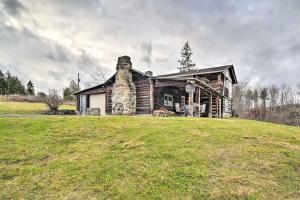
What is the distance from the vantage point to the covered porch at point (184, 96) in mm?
16266

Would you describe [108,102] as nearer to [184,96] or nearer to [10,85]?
[184,96]

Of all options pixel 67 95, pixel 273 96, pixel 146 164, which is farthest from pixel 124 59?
pixel 273 96

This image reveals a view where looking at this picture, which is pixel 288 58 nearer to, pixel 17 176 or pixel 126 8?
pixel 126 8

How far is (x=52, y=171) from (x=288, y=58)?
56.0 m

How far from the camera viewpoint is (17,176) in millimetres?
5395

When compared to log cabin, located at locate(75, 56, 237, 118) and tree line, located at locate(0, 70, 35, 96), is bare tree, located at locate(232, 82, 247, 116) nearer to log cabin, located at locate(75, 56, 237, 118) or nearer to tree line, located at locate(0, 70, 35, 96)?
log cabin, located at locate(75, 56, 237, 118)

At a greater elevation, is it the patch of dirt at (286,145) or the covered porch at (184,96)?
the covered porch at (184,96)

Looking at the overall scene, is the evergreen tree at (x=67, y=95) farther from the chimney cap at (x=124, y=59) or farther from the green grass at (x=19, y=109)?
the chimney cap at (x=124, y=59)

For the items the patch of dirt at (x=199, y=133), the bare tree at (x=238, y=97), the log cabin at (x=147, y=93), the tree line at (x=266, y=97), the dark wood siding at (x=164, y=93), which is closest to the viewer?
the patch of dirt at (x=199, y=133)

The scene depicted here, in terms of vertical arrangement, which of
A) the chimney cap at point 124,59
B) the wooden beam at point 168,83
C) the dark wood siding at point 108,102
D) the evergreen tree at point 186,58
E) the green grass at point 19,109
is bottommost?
the green grass at point 19,109

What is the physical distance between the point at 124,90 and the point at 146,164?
13936 mm

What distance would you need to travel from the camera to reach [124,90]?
19.2 metres

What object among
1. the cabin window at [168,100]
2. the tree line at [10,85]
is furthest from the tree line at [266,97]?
the tree line at [10,85]

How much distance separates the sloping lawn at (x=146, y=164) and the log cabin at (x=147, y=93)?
28.0ft
